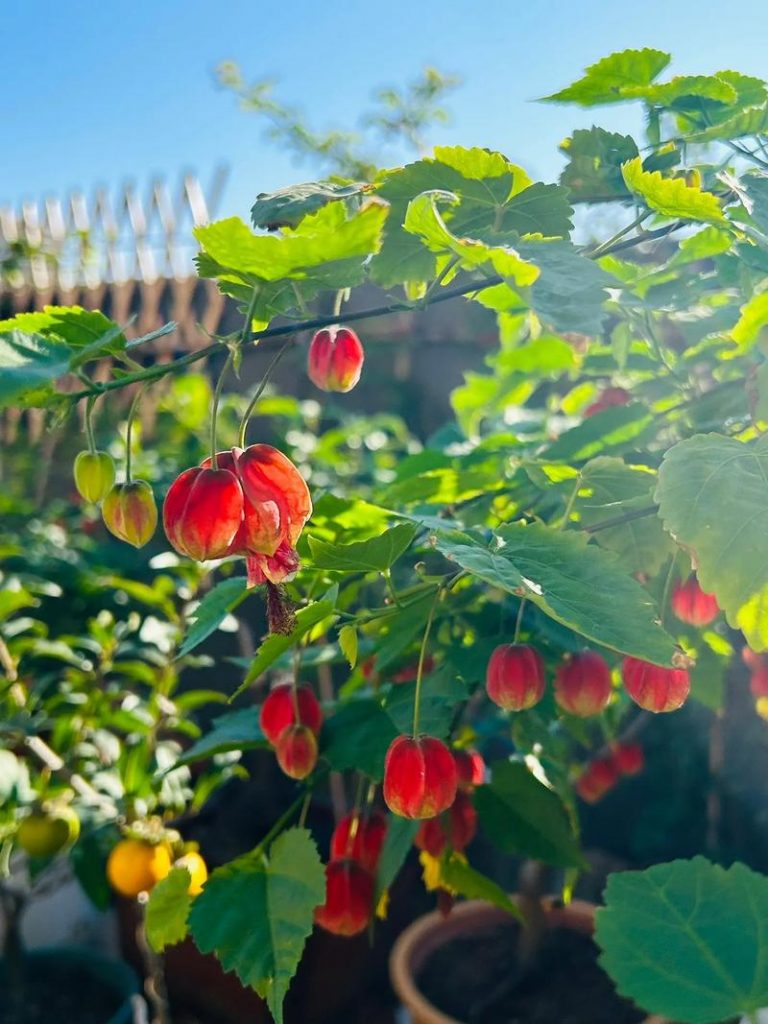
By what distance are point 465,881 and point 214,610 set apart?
1.28 ft

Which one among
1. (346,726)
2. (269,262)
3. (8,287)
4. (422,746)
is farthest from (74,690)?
(8,287)

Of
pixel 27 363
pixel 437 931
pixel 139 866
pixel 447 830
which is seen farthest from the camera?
pixel 437 931

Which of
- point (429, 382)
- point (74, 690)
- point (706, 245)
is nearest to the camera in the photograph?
point (706, 245)

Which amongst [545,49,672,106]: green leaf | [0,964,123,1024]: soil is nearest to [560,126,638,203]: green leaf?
[545,49,672,106]: green leaf

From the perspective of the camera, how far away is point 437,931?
130 centimetres

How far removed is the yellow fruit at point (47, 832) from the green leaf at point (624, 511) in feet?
2.51

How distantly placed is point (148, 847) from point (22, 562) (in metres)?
0.98

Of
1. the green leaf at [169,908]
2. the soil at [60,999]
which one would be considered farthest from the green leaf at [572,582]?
the soil at [60,999]

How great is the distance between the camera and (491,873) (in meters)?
1.95

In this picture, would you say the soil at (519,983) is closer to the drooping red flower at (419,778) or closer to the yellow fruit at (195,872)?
the yellow fruit at (195,872)

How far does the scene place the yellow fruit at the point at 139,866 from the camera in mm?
1119

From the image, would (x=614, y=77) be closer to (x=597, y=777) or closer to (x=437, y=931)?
(x=597, y=777)

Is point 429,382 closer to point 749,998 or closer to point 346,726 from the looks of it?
point 346,726

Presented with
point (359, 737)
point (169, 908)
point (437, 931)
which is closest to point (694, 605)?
point (359, 737)
